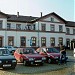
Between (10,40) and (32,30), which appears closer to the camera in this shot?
(10,40)

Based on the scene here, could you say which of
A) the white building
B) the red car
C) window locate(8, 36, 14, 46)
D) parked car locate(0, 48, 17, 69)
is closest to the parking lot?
parked car locate(0, 48, 17, 69)

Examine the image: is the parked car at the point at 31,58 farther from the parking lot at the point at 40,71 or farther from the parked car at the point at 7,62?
the parked car at the point at 7,62

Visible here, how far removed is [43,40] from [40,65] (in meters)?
32.2

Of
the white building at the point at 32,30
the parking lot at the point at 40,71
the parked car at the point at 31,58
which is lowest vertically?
the parking lot at the point at 40,71

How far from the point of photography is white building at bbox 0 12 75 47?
4528 cm

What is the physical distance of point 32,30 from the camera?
48125mm

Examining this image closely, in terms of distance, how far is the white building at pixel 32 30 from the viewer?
45.3m

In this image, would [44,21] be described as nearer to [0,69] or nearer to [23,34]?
[23,34]

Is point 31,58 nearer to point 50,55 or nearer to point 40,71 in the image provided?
point 50,55

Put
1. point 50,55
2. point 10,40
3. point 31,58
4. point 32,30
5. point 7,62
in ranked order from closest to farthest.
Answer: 1. point 7,62
2. point 31,58
3. point 50,55
4. point 10,40
5. point 32,30

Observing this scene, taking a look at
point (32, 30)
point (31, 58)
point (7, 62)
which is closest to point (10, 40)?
point (32, 30)

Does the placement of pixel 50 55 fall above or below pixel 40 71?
above

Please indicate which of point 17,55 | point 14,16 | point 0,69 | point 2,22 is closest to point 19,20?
point 14,16

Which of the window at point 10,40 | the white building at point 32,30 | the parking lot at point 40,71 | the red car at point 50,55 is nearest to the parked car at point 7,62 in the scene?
the parking lot at point 40,71
